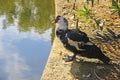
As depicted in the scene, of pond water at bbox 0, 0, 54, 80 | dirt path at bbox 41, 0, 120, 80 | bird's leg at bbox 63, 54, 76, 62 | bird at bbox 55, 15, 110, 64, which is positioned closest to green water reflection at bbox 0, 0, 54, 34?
pond water at bbox 0, 0, 54, 80

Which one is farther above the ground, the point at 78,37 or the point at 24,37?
the point at 78,37

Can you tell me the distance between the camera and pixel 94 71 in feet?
23.7

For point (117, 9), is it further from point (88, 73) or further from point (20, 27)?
point (20, 27)

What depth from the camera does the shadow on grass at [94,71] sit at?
277 inches

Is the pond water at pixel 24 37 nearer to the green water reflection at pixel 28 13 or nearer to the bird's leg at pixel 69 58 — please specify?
the green water reflection at pixel 28 13

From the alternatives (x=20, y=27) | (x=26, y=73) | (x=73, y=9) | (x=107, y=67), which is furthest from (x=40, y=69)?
(x=73, y=9)

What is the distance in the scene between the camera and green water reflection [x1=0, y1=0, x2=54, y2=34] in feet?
35.7

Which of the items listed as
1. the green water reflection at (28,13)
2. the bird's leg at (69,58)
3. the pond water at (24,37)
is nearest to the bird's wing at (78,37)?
the bird's leg at (69,58)

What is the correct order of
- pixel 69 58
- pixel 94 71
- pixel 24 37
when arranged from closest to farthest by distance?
1. pixel 94 71
2. pixel 69 58
3. pixel 24 37

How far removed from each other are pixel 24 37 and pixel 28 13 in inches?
95.2

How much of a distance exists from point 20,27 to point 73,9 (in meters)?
1.62

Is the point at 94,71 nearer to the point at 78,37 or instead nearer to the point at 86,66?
the point at 86,66

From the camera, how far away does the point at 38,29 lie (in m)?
10.7

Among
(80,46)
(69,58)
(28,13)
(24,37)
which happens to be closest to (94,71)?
(80,46)
